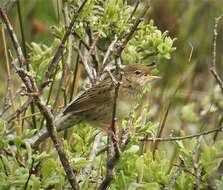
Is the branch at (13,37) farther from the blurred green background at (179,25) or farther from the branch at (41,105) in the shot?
the blurred green background at (179,25)

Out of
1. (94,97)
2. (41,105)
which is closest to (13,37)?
(41,105)

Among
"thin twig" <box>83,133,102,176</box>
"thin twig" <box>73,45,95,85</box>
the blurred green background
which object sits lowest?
"thin twig" <box>83,133,102,176</box>

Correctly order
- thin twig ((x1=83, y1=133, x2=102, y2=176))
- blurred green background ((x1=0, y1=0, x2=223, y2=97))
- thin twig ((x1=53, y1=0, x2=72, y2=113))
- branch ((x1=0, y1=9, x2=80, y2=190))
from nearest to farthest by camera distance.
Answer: branch ((x1=0, y1=9, x2=80, y2=190)), thin twig ((x1=83, y1=133, x2=102, y2=176)), thin twig ((x1=53, y1=0, x2=72, y2=113)), blurred green background ((x1=0, y1=0, x2=223, y2=97))

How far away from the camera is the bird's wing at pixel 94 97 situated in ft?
16.7

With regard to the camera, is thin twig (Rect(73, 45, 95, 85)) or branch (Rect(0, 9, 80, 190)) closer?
branch (Rect(0, 9, 80, 190))

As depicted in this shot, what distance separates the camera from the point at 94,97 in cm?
517

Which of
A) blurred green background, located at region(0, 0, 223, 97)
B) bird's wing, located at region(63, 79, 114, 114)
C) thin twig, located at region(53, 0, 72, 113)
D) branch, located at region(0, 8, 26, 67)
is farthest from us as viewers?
blurred green background, located at region(0, 0, 223, 97)

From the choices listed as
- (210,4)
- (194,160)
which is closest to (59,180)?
(194,160)

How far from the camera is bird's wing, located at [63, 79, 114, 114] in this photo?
16.7ft

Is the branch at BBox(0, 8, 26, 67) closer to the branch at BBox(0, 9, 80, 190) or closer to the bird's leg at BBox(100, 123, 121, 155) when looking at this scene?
the branch at BBox(0, 9, 80, 190)

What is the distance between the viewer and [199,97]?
8.12 metres

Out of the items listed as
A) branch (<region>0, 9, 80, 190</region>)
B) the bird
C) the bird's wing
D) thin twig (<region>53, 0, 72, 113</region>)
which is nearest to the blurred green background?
the bird

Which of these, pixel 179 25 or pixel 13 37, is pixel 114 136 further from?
pixel 179 25

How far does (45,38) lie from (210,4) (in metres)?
1.96
